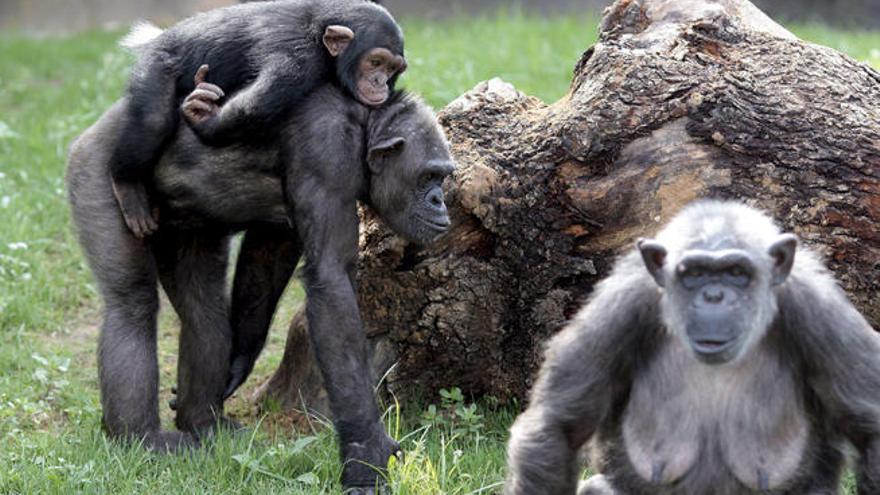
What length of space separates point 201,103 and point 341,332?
144cm

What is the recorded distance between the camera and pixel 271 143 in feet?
22.4

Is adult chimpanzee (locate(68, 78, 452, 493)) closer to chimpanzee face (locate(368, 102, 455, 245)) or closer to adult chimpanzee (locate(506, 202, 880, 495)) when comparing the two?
chimpanzee face (locate(368, 102, 455, 245))

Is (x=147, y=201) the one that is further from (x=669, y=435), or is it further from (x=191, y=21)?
(x=669, y=435)

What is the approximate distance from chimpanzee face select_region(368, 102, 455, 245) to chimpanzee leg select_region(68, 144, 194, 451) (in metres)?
1.37

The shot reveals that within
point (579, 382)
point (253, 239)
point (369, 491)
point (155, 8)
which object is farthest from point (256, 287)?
point (155, 8)

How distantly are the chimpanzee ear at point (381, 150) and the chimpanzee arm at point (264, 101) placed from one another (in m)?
0.46

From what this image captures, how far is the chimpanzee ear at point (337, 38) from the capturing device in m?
6.79

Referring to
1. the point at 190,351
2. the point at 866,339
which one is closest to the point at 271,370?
the point at 190,351

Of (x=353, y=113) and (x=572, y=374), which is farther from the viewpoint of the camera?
(x=353, y=113)

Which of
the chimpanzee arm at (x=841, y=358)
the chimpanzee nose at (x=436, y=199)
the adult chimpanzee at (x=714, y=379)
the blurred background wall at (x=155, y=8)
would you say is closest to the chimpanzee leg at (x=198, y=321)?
the chimpanzee nose at (x=436, y=199)

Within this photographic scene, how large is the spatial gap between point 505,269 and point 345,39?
1.50m

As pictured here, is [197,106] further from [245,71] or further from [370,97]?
[370,97]

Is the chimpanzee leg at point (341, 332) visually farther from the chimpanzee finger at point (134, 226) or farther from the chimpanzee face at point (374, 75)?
the chimpanzee finger at point (134, 226)

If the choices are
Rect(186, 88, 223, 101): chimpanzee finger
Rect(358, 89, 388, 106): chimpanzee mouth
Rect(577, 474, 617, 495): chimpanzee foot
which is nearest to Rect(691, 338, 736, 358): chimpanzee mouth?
Rect(577, 474, 617, 495): chimpanzee foot
